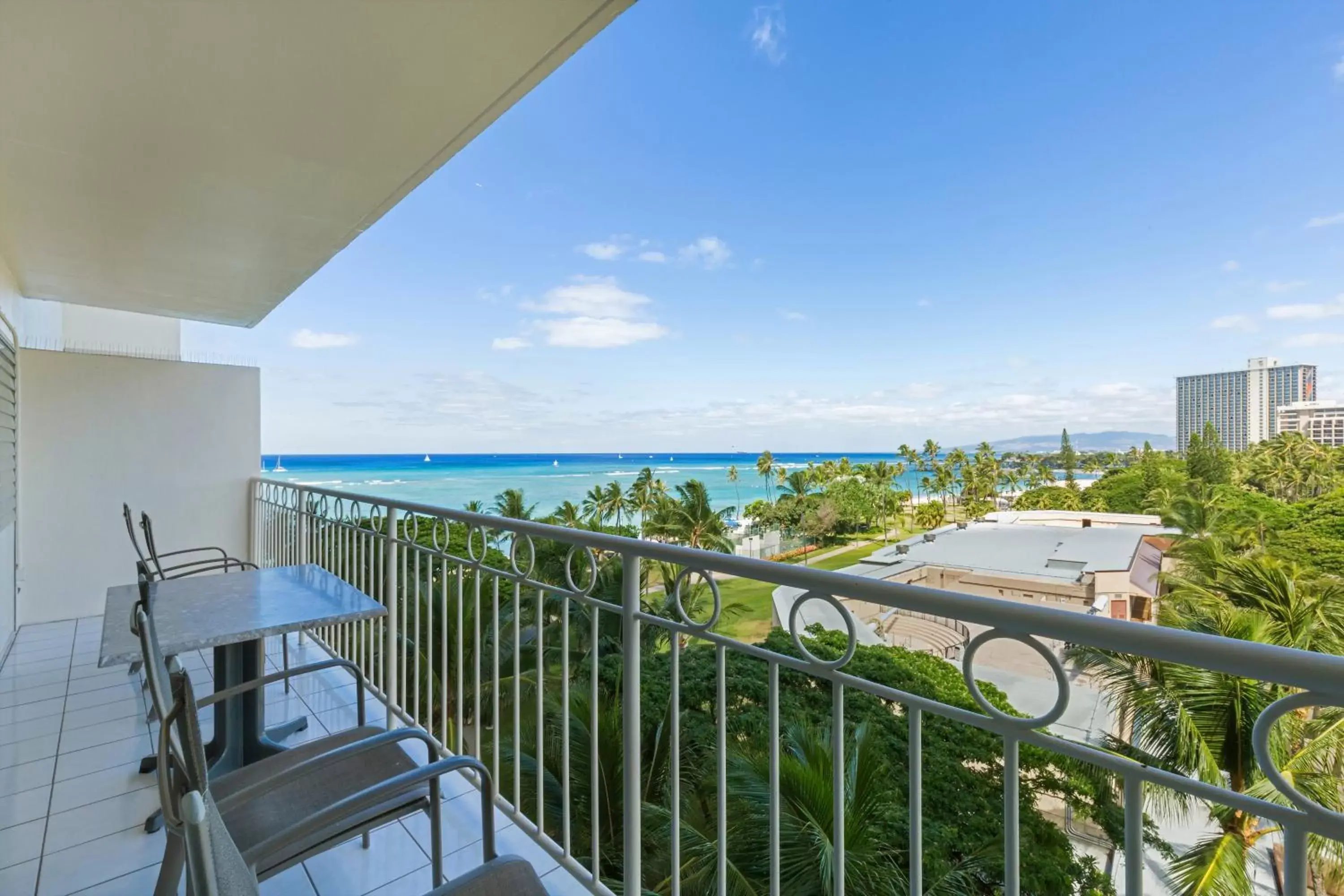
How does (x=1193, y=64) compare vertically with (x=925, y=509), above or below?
above

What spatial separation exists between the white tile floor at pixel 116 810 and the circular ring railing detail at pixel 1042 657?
1426 mm

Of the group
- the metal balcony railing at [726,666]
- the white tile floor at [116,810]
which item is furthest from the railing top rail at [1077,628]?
the white tile floor at [116,810]

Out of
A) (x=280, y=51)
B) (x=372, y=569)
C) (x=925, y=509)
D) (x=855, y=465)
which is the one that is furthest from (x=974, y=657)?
(x=855, y=465)

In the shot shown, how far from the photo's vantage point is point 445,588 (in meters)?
2.13

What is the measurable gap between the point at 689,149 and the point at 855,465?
97.3 ft

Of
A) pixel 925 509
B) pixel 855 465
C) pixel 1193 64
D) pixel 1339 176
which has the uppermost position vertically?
pixel 1193 64

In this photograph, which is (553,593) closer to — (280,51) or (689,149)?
(280,51)

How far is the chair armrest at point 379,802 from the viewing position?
1.00 meters

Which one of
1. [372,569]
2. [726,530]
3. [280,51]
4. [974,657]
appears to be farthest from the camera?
[726,530]

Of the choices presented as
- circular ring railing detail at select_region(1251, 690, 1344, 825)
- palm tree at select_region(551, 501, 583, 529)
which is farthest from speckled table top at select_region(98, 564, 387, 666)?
palm tree at select_region(551, 501, 583, 529)

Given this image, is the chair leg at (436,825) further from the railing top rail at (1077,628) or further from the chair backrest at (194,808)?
the railing top rail at (1077,628)

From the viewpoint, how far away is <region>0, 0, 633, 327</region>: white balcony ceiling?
171 centimetres

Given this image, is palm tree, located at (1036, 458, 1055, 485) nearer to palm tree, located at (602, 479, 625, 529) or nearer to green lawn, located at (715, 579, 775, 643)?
green lawn, located at (715, 579, 775, 643)

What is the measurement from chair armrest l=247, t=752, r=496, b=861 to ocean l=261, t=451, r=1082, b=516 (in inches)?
1154
